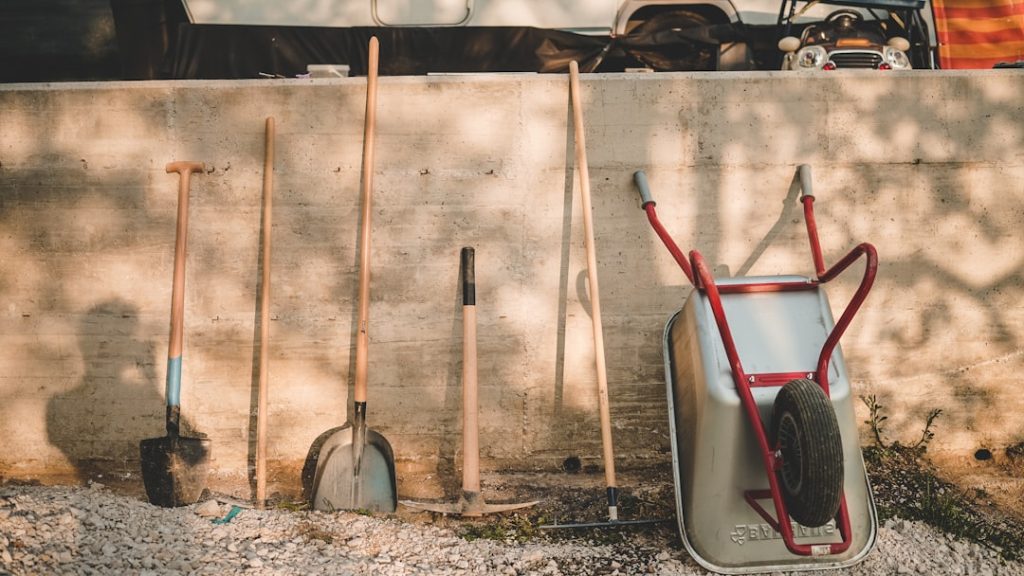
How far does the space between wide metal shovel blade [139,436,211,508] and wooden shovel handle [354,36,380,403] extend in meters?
0.81

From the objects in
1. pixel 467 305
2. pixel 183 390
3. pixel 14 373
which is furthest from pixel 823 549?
pixel 14 373

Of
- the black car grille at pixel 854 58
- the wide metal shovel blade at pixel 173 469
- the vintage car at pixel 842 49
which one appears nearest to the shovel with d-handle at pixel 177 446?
the wide metal shovel blade at pixel 173 469

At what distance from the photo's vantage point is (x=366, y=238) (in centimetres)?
332

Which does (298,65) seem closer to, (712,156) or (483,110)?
(483,110)

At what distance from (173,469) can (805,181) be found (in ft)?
10.6

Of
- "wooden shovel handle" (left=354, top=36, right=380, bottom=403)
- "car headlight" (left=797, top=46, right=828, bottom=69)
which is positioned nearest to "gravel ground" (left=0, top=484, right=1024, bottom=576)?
"wooden shovel handle" (left=354, top=36, right=380, bottom=403)

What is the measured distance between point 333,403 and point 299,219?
91 cm

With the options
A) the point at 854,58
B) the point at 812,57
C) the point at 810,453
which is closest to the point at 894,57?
the point at 854,58

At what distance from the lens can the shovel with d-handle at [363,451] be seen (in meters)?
3.23

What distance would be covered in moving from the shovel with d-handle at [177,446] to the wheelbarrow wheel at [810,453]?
8.43ft

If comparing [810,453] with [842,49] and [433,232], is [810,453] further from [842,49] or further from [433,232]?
[842,49]

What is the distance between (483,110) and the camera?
3.47 metres

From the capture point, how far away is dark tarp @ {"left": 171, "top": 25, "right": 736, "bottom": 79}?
4.37 metres

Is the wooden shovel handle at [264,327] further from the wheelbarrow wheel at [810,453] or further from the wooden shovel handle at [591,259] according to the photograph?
the wheelbarrow wheel at [810,453]
